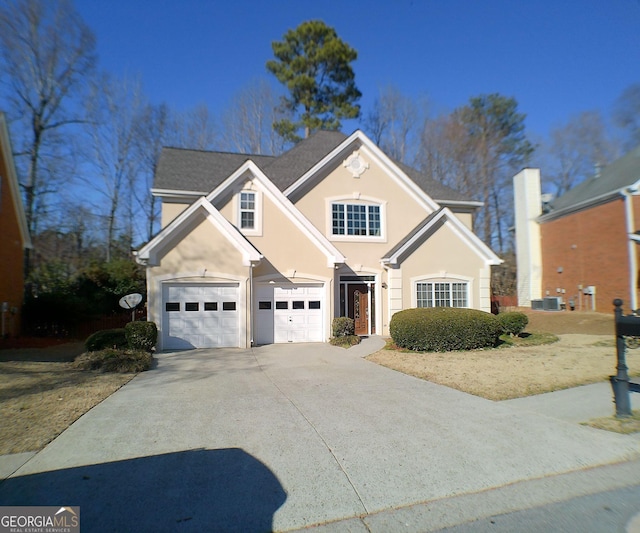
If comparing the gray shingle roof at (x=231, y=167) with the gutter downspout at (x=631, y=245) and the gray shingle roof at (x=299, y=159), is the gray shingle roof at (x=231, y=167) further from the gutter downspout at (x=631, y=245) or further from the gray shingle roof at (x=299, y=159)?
the gutter downspout at (x=631, y=245)

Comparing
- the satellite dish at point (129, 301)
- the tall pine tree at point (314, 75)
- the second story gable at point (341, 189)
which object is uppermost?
the tall pine tree at point (314, 75)

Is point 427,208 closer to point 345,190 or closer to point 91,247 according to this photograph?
point 345,190

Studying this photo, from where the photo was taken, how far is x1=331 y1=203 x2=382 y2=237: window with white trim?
17828 millimetres

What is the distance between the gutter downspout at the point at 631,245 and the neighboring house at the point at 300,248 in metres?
7.21

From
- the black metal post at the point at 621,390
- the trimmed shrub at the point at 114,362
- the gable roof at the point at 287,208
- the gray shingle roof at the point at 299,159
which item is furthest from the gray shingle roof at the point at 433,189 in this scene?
the trimmed shrub at the point at 114,362

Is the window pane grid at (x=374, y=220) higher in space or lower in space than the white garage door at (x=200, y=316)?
higher

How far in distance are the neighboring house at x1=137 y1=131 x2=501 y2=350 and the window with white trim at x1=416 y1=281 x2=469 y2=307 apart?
5 centimetres

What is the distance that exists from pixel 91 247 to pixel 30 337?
13.7 meters

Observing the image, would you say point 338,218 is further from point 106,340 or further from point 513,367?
point 106,340

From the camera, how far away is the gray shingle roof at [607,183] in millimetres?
20484

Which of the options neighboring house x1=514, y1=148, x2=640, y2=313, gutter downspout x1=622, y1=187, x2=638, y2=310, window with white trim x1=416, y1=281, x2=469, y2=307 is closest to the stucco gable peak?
window with white trim x1=416, y1=281, x2=469, y2=307

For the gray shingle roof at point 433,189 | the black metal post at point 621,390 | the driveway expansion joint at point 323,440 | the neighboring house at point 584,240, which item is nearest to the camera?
the driveway expansion joint at point 323,440

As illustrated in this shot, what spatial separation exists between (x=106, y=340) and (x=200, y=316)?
9.59ft

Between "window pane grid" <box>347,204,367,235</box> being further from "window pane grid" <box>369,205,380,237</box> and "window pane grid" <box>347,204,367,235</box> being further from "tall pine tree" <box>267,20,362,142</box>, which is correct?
"tall pine tree" <box>267,20,362,142</box>
